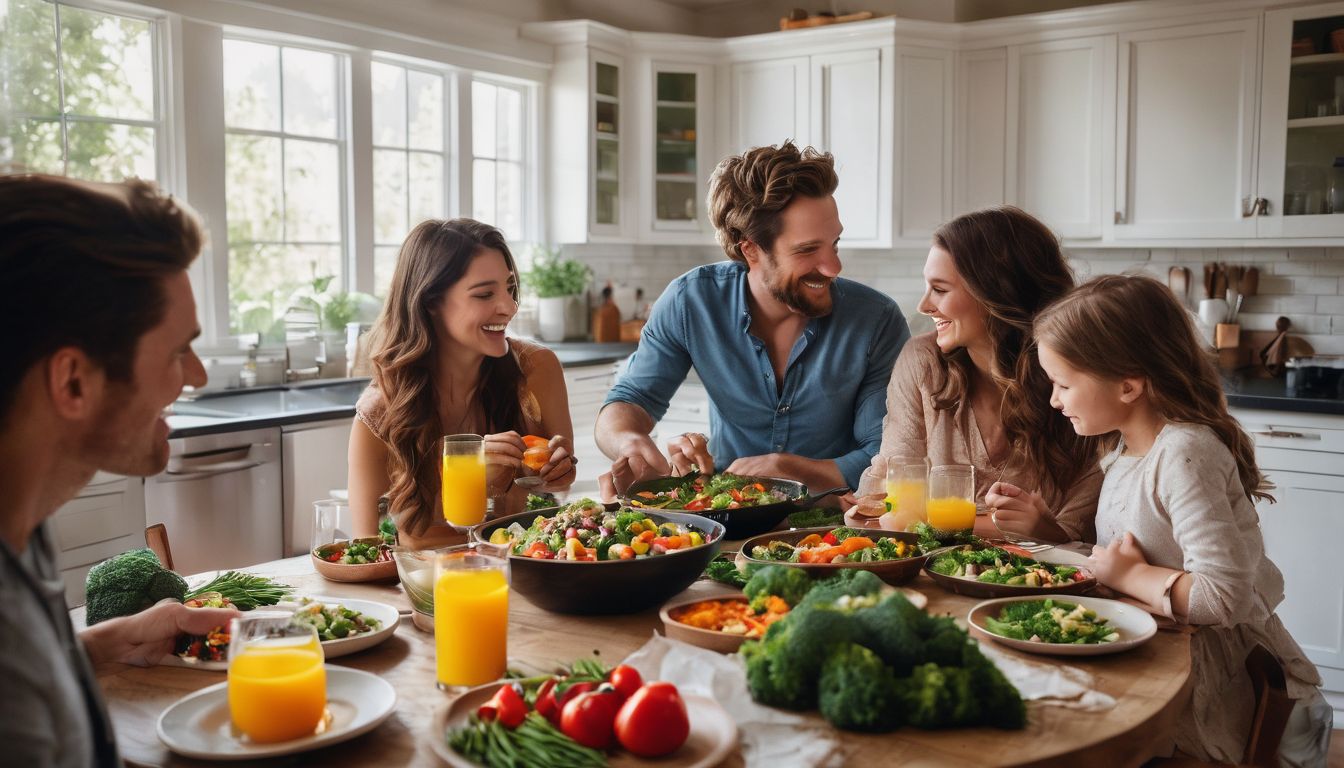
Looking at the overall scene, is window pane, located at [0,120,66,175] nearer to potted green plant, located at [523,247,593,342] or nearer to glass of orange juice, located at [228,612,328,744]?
potted green plant, located at [523,247,593,342]

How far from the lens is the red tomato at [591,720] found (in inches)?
51.4

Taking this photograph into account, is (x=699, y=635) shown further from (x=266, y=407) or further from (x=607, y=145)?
(x=607, y=145)

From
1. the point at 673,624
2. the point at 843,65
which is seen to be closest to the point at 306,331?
the point at 843,65

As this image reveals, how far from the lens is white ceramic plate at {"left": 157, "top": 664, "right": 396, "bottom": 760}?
132 centimetres

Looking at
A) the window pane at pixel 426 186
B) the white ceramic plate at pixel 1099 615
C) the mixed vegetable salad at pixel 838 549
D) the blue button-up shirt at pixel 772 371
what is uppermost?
the window pane at pixel 426 186

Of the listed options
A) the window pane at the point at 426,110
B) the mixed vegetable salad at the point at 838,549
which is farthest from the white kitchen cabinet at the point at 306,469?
the mixed vegetable salad at the point at 838,549

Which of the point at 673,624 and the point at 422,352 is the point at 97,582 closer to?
Result: the point at 673,624

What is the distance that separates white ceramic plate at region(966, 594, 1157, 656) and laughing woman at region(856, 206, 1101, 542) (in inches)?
28.4

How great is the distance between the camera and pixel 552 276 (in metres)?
6.36

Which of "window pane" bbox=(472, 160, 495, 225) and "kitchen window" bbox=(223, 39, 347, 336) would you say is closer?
"kitchen window" bbox=(223, 39, 347, 336)

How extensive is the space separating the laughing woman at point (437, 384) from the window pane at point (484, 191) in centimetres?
324

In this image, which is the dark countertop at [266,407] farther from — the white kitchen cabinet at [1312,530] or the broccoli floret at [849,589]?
the white kitchen cabinet at [1312,530]

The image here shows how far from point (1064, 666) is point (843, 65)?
482 cm

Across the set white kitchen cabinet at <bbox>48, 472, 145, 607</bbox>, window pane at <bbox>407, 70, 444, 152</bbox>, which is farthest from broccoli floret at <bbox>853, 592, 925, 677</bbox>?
window pane at <bbox>407, 70, 444, 152</bbox>
